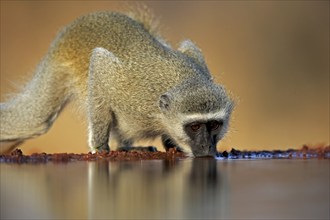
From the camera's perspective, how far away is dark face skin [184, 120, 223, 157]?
9.29 metres

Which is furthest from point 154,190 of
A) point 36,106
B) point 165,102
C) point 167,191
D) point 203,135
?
point 36,106

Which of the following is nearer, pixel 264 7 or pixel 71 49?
pixel 71 49

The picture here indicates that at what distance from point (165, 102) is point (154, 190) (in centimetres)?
376

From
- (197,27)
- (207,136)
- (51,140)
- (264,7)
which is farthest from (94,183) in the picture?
(264,7)

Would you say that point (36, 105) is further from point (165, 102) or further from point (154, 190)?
point (154, 190)

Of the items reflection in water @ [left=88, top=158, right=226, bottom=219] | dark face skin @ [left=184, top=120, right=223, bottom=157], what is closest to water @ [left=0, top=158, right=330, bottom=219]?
reflection in water @ [left=88, top=158, right=226, bottom=219]

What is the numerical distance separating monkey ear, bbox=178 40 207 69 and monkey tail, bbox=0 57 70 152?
160 centimetres

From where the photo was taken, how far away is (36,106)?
1145cm

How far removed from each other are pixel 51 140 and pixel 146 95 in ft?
19.9

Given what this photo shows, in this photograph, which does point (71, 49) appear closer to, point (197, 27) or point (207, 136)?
point (207, 136)

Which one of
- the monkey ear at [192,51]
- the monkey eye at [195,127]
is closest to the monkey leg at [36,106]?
the monkey ear at [192,51]

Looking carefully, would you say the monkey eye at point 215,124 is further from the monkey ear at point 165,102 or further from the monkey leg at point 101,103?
the monkey leg at point 101,103

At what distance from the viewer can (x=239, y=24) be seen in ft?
63.1

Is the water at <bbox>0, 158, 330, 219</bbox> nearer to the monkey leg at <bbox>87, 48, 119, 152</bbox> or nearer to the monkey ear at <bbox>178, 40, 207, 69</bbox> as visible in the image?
the monkey leg at <bbox>87, 48, 119, 152</bbox>
